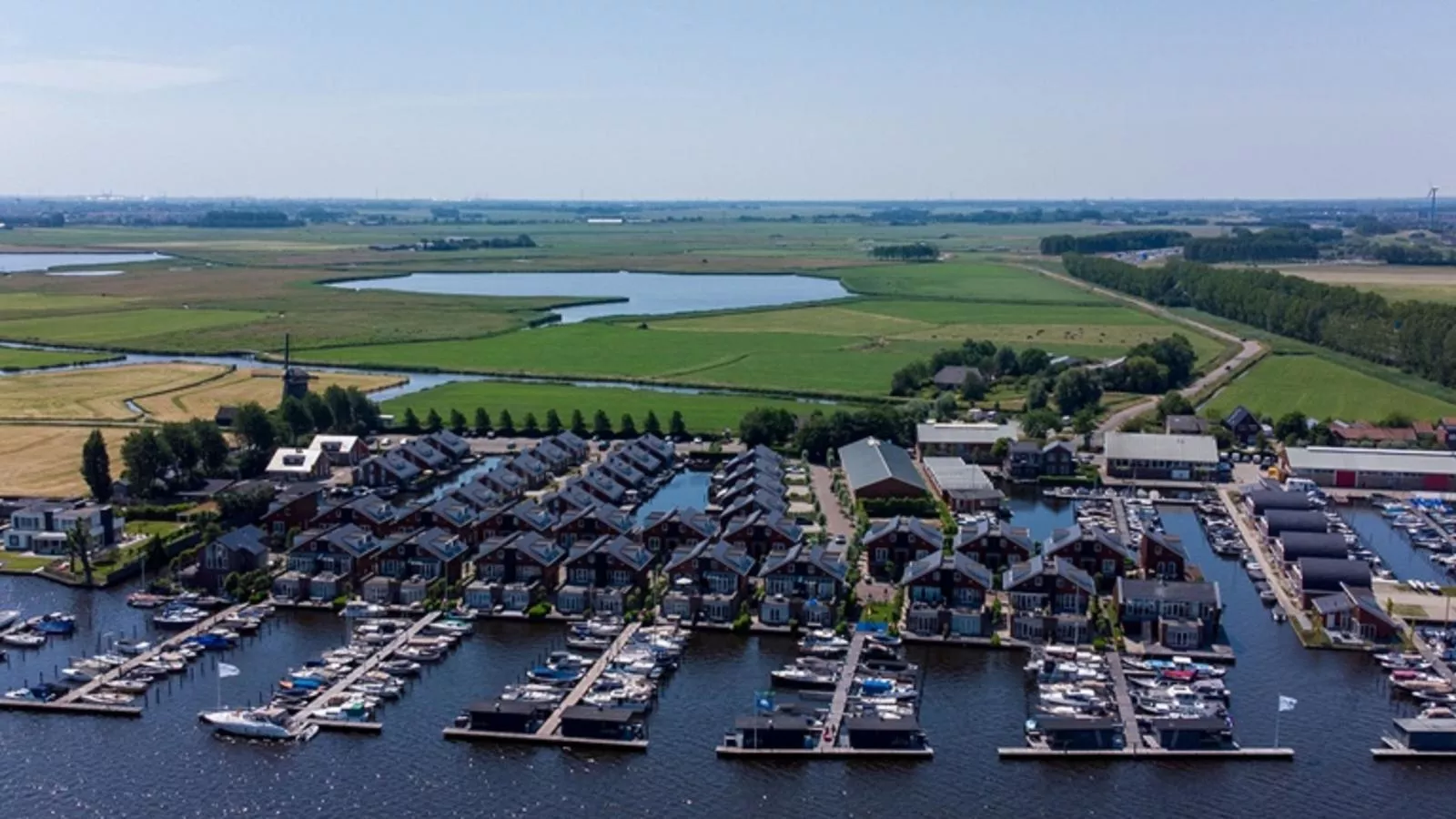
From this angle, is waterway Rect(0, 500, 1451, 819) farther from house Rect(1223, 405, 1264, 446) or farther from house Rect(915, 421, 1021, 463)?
house Rect(1223, 405, 1264, 446)

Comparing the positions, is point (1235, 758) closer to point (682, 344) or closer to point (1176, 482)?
point (1176, 482)

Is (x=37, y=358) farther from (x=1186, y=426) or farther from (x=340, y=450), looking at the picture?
(x=1186, y=426)

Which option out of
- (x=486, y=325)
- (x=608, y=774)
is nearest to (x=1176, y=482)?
(x=608, y=774)

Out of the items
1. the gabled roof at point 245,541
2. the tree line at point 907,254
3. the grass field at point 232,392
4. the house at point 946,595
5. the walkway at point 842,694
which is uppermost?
the tree line at point 907,254

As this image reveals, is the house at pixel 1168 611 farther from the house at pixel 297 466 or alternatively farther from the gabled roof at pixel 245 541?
the house at pixel 297 466

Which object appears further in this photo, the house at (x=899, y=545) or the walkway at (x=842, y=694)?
the house at (x=899, y=545)

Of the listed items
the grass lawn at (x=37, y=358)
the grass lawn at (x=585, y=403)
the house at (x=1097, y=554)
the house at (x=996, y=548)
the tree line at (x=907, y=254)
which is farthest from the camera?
the tree line at (x=907, y=254)

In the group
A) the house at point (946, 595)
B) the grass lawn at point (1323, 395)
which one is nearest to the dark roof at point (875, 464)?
the house at point (946, 595)

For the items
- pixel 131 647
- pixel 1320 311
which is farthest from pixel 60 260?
pixel 131 647

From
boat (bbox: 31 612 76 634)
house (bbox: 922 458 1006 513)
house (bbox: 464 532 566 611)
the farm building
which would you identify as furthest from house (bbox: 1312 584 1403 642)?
boat (bbox: 31 612 76 634)
